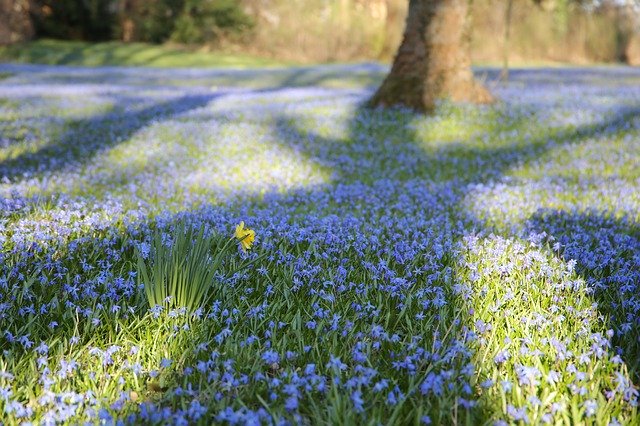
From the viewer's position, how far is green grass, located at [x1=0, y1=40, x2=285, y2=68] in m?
28.4

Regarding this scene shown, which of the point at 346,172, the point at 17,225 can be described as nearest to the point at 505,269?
the point at 17,225

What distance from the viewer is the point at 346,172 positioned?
25.8 feet

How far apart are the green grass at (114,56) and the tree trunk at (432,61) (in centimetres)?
1913

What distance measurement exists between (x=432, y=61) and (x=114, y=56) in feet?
79.6

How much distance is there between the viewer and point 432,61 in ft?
36.2

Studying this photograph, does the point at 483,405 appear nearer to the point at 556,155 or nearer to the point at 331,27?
the point at 556,155

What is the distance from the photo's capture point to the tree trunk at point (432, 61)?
10891mm

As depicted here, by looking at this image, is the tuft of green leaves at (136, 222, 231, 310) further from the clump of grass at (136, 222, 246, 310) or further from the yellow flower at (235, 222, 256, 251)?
the yellow flower at (235, 222, 256, 251)

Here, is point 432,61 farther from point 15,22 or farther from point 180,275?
point 15,22

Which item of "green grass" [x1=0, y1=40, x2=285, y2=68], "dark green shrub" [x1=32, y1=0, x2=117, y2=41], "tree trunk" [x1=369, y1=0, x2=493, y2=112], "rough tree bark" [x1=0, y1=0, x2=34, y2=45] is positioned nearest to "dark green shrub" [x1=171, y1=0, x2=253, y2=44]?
"green grass" [x1=0, y1=40, x2=285, y2=68]

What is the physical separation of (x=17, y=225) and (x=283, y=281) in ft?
7.00

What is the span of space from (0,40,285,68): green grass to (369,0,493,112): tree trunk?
19.1 m

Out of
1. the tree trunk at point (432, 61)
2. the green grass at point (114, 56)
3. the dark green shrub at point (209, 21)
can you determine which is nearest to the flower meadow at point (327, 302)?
the tree trunk at point (432, 61)

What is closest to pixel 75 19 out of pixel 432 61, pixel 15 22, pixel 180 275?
pixel 15 22
